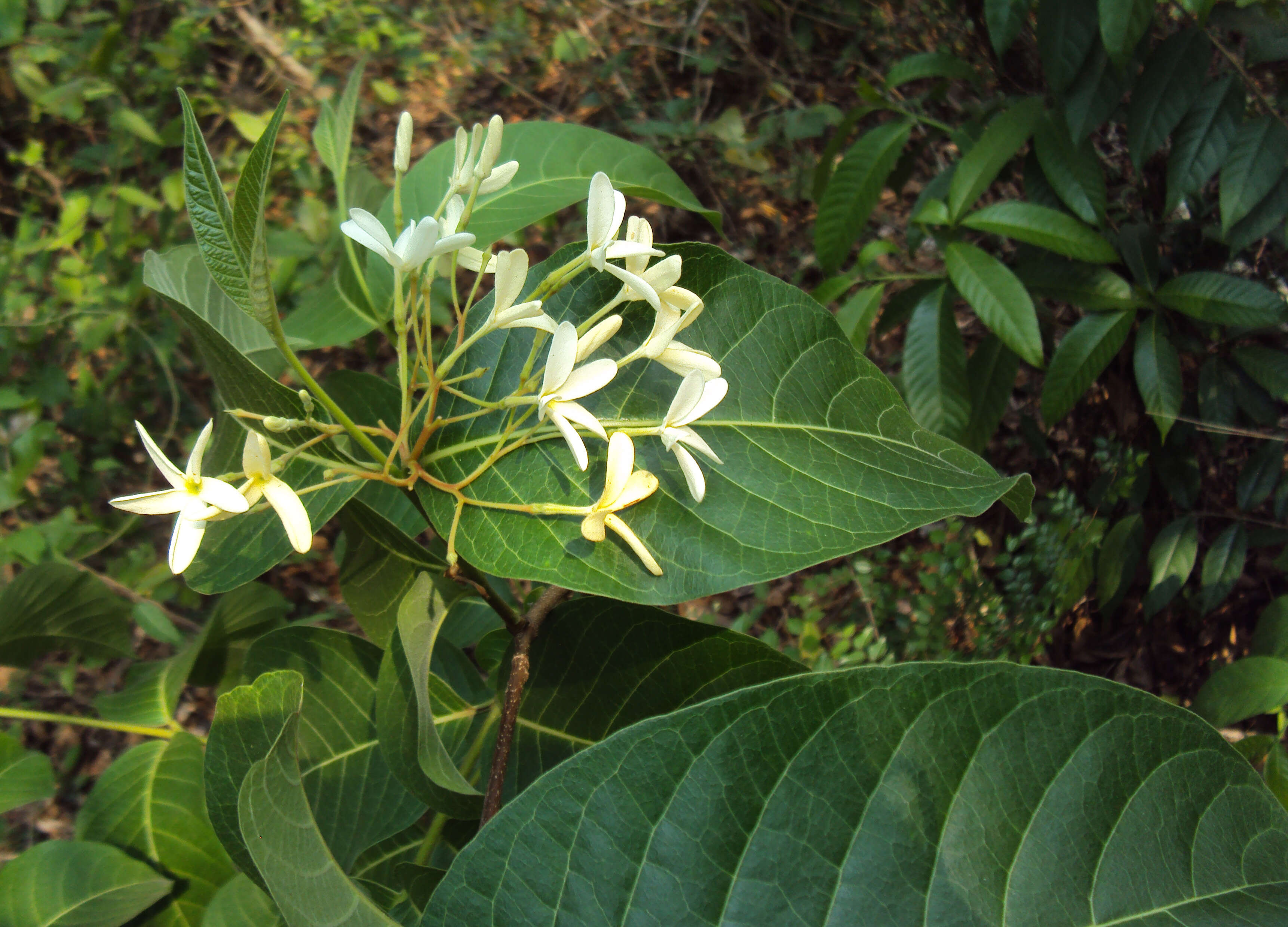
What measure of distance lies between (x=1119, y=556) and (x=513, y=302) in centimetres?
167

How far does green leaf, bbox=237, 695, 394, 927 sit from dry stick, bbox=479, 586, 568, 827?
10 cm

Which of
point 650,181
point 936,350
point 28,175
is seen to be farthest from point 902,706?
point 28,175

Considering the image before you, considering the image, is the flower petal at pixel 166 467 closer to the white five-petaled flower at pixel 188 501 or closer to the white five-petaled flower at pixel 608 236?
the white five-petaled flower at pixel 188 501

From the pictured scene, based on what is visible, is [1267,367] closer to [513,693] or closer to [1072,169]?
[1072,169]

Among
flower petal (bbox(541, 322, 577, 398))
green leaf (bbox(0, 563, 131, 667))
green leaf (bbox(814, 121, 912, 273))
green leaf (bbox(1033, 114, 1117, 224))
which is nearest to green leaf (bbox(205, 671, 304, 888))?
flower petal (bbox(541, 322, 577, 398))

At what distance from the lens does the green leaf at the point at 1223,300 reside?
56.3 inches

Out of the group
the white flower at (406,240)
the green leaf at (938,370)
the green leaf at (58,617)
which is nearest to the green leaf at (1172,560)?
the green leaf at (938,370)

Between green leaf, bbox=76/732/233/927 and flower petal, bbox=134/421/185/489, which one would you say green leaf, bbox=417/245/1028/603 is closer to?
flower petal, bbox=134/421/185/489

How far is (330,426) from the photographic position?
23.7 inches

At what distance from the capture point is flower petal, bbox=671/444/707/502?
57cm

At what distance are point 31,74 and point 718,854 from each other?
3246 millimetres

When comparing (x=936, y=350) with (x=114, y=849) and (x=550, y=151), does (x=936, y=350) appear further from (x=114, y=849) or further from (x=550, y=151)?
(x=114, y=849)

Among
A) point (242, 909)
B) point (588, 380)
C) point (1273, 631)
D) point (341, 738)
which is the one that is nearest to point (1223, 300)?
point (1273, 631)

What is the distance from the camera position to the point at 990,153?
5.00 ft
